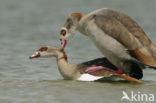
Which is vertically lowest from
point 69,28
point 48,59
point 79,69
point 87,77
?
point 87,77

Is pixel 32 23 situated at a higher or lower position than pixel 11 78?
higher

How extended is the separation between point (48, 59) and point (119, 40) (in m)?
4.75

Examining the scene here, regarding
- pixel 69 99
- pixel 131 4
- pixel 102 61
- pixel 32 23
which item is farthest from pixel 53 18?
pixel 69 99

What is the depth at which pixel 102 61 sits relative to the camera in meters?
11.4

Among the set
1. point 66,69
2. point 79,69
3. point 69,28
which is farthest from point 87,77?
point 69,28

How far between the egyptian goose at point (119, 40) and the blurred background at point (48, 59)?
56cm

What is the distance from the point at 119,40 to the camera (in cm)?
1054

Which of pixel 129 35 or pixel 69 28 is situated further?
pixel 69 28

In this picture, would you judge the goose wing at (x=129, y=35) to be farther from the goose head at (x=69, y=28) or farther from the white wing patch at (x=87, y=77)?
the white wing patch at (x=87, y=77)

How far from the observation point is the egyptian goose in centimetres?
1049

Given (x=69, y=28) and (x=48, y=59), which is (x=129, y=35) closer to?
(x=69, y=28)

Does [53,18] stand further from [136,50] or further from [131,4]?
[136,50]

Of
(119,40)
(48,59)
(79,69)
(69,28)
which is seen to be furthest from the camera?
(48,59)

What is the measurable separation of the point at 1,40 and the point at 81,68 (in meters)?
7.80
